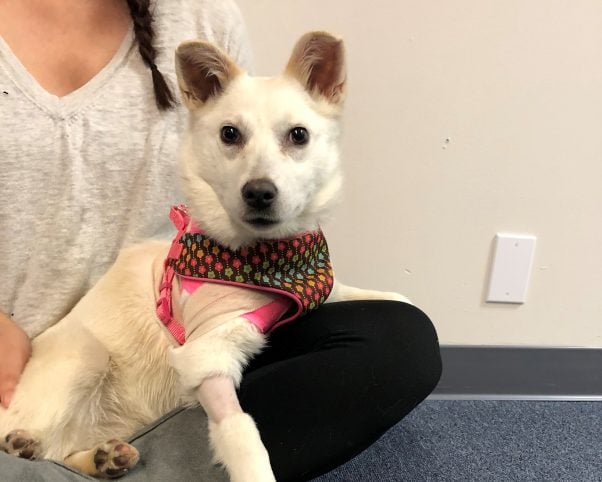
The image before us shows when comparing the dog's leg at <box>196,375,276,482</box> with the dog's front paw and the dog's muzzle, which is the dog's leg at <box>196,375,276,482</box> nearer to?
the dog's front paw

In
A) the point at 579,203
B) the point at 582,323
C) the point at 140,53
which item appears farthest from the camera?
the point at 582,323

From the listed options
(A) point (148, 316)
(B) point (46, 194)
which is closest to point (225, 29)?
(B) point (46, 194)

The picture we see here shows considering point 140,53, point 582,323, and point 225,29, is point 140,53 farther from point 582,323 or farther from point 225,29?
point 582,323

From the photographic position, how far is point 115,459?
33.1 inches

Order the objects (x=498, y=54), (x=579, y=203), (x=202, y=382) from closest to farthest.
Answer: (x=202, y=382), (x=498, y=54), (x=579, y=203)

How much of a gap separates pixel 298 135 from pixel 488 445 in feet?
3.21

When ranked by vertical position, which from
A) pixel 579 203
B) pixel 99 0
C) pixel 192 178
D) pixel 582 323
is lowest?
pixel 582 323

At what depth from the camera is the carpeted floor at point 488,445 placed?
4.44 ft

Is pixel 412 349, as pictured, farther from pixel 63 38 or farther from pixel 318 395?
pixel 63 38

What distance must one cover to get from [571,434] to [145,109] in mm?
1299

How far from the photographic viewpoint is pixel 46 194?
1.03 m

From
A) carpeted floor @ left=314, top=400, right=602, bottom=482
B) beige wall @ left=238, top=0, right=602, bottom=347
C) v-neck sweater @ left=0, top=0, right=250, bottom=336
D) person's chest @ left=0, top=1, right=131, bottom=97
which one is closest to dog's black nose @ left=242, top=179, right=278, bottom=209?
v-neck sweater @ left=0, top=0, right=250, bottom=336

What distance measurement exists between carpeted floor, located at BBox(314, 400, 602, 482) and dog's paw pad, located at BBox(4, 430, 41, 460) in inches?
27.3

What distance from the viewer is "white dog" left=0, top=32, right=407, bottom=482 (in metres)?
0.84
